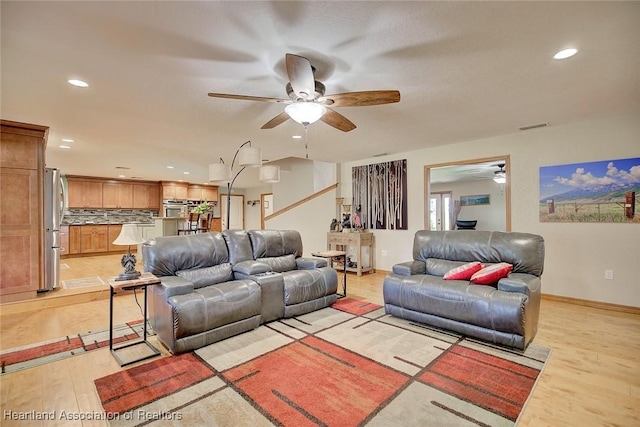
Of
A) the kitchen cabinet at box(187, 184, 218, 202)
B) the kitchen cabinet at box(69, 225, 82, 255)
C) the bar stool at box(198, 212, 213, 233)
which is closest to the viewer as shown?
the bar stool at box(198, 212, 213, 233)

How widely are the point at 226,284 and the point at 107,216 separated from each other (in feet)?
27.1

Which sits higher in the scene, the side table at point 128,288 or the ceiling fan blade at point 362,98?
the ceiling fan blade at point 362,98

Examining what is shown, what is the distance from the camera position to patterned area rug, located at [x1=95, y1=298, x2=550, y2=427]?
70.1 inches

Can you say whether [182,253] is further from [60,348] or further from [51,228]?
[51,228]

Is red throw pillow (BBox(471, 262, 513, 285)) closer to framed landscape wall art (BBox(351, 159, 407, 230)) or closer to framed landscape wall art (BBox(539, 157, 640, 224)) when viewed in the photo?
framed landscape wall art (BBox(539, 157, 640, 224))

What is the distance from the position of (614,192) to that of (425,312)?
115 inches

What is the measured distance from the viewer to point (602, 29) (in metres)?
1.97

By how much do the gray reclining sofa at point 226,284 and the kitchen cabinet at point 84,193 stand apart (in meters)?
7.33

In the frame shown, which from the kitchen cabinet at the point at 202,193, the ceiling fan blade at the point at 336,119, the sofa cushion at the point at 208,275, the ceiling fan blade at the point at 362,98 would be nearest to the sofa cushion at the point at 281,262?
the sofa cushion at the point at 208,275

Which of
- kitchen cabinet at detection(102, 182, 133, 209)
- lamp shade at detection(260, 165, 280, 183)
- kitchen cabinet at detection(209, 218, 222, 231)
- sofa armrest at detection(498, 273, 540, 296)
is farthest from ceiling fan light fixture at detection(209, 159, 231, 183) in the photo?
kitchen cabinet at detection(209, 218, 222, 231)

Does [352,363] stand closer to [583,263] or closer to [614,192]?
[583,263]

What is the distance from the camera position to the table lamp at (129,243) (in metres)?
2.73

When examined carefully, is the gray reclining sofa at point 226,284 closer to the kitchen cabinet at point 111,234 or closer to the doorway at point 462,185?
the doorway at point 462,185

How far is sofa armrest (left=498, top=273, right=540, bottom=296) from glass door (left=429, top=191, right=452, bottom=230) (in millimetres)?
5412
